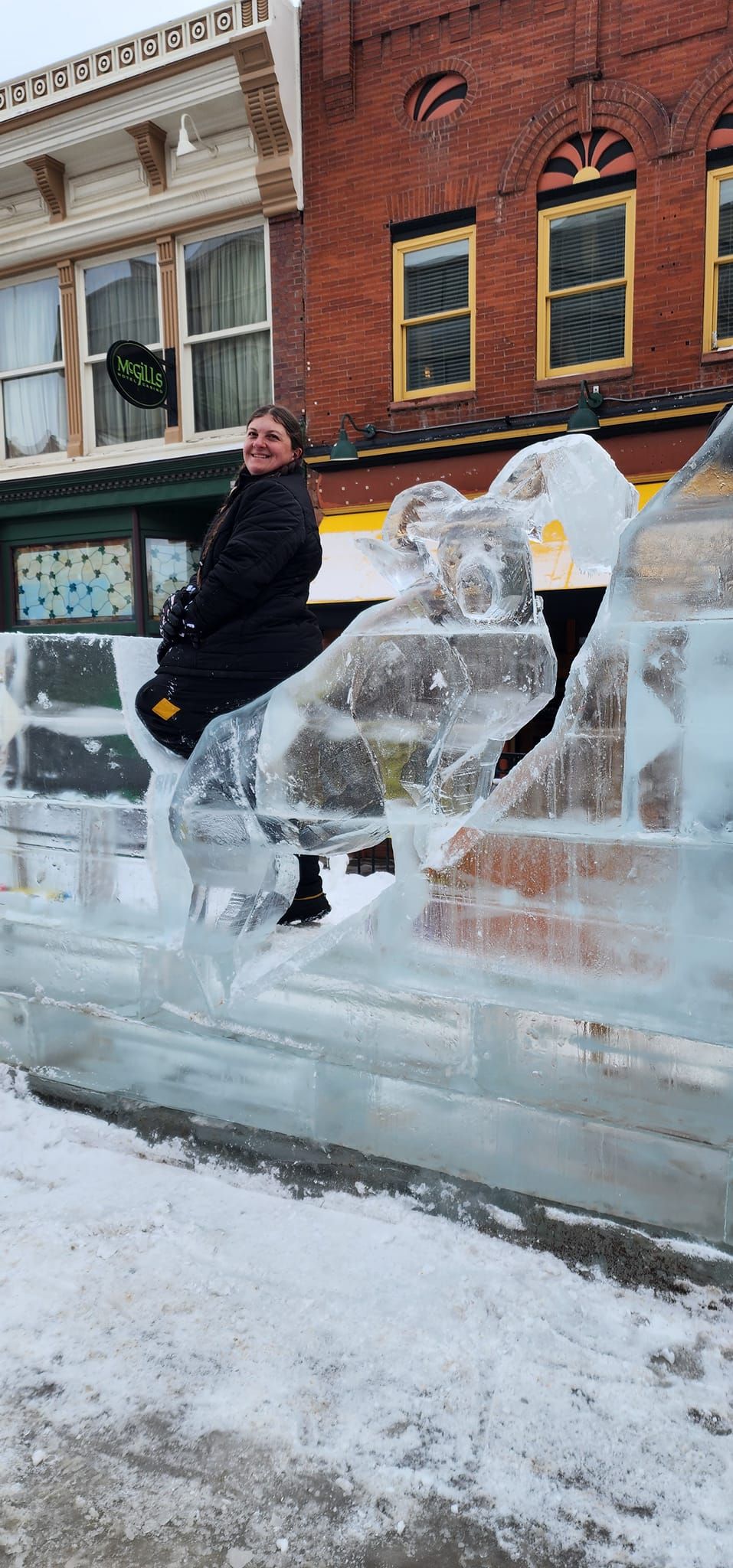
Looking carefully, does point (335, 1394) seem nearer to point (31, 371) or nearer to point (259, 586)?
point (259, 586)

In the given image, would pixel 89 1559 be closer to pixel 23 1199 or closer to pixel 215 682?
pixel 23 1199

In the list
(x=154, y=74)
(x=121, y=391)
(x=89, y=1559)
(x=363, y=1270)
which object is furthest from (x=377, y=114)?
(x=89, y=1559)

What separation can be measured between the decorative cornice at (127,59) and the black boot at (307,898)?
8707mm

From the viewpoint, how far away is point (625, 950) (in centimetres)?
225

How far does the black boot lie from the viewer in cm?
330

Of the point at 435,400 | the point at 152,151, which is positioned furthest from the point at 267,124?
Answer: the point at 435,400

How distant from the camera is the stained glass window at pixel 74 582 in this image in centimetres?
1018

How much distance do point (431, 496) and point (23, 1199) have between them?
2.18 meters

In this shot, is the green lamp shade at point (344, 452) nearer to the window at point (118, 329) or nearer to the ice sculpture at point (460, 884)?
the window at point (118, 329)

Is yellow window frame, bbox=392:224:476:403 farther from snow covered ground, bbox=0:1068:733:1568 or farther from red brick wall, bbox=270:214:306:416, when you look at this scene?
snow covered ground, bbox=0:1068:733:1568

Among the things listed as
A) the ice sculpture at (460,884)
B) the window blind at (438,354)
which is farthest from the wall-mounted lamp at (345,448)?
the ice sculpture at (460,884)

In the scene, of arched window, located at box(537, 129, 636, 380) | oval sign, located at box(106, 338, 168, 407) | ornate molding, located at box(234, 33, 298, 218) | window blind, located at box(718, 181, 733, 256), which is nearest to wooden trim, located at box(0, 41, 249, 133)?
ornate molding, located at box(234, 33, 298, 218)

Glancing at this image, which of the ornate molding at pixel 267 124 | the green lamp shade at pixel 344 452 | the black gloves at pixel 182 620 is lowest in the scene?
the black gloves at pixel 182 620

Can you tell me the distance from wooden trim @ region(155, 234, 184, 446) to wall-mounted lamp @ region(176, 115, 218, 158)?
0.78 metres
